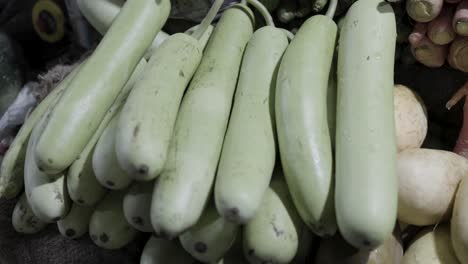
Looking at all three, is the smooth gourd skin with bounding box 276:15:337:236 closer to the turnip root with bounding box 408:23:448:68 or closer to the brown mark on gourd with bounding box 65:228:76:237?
the turnip root with bounding box 408:23:448:68

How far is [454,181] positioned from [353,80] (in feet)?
0.73

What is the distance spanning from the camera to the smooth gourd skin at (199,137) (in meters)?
0.71

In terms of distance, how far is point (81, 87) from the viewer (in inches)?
32.9

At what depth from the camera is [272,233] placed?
75 cm

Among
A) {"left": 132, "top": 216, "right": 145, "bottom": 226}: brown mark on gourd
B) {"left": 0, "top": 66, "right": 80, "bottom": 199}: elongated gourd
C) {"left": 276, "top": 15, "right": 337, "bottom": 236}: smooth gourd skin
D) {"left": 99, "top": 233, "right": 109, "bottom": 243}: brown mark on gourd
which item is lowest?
{"left": 99, "top": 233, "right": 109, "bottom": 243}: brown mark on gourd

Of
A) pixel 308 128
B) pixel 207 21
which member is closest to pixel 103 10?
pixel 207 21

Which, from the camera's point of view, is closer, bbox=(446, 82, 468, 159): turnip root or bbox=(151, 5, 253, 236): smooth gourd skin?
bbox=(151, 5, 253, 236): smooth gourd skin

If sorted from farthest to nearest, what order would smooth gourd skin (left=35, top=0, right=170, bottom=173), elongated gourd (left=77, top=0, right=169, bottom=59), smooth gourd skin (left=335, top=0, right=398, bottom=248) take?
1. elongated gourd (left=77, top=0, right=169, bottom=59)
2. smooth gourd skin (left=35, top=0, right=170, bottom=173)
3. smooth gourd skin (left=335, top=0, right=398, bottom=248)

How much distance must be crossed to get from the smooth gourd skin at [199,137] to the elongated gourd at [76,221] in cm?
22

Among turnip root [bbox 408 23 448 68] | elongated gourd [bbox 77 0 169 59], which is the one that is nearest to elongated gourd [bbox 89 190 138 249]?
elongated gourd [bbox 77 0 169 59]

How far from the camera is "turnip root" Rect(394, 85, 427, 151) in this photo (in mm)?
933

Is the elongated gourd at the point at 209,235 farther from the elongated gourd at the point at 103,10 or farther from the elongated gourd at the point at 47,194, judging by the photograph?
the elongated gourd at the point at 103,10

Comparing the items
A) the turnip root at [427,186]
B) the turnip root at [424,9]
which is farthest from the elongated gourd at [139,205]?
the turnip root at [424,9]

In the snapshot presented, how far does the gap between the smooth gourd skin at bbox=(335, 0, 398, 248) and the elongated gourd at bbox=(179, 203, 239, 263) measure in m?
0.16
